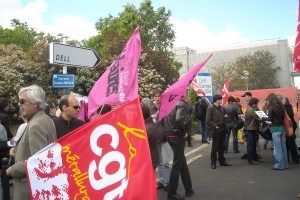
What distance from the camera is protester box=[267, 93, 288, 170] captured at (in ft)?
26.8

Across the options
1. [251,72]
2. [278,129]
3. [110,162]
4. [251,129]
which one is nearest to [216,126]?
[251,129]

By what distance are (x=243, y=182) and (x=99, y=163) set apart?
4928mm

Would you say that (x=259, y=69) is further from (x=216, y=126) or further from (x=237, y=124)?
(x=216, y=126)

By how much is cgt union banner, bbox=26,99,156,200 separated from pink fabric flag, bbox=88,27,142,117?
590 mm

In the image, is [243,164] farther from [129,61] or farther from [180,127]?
[129,61]

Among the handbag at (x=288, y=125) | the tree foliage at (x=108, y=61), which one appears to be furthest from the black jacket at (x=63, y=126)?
the tree foliage at (x=108, y=61)

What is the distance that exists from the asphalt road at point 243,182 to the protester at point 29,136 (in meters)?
3.50

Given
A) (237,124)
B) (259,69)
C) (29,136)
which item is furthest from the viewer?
(259,69)

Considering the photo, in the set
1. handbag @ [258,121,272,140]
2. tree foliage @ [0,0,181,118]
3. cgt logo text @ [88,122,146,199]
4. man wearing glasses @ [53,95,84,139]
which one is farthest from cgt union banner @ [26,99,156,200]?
tree foliage @ [0,0,181,118]

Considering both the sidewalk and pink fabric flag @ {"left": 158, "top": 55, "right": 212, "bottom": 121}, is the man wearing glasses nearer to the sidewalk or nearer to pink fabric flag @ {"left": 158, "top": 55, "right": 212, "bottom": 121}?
pink fabric flag @ {"left": 158, "top": 55, "right": 212, "bottom": 121}

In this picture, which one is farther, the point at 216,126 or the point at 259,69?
the point at 259,69

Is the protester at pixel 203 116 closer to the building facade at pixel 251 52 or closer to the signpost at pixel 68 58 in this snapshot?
the signpost at pixel 68 58

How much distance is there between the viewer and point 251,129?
918 cm

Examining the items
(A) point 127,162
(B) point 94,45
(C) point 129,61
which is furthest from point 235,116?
(B) point 94,45
